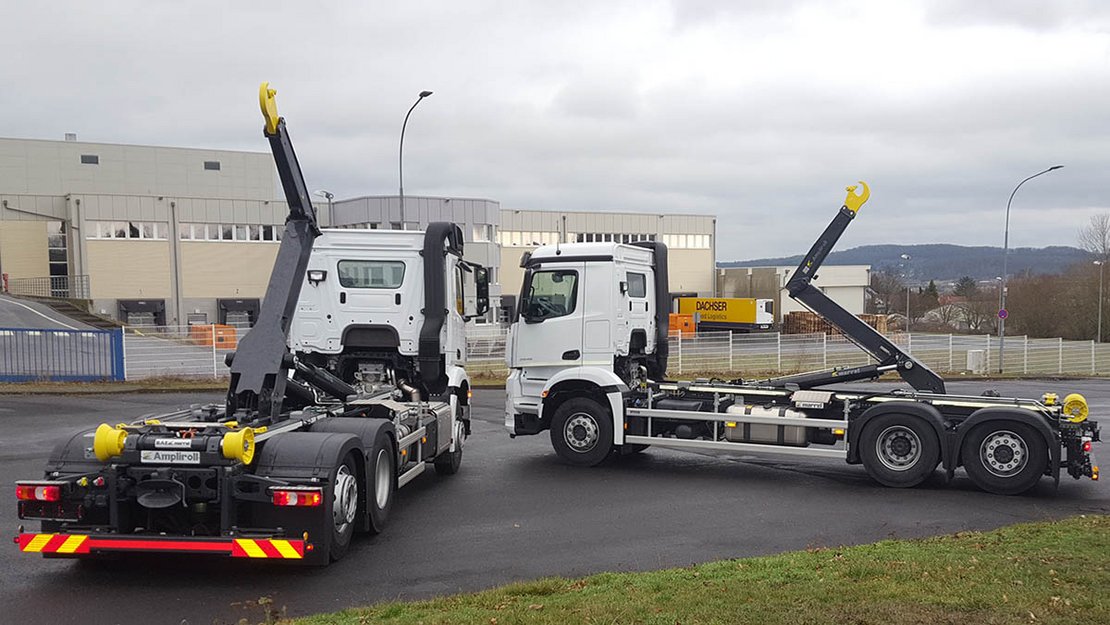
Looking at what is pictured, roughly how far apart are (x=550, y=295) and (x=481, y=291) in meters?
1.08

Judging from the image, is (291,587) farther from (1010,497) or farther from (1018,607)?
(1010,497)

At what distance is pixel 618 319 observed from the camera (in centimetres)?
1165

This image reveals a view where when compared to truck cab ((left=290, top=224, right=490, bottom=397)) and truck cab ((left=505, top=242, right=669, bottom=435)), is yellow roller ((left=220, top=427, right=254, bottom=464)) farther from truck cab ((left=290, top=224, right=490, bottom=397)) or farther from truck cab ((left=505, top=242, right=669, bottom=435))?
truck cab ((left=505, top=242, right=669, bottom=435))

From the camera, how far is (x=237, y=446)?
6.49 metres

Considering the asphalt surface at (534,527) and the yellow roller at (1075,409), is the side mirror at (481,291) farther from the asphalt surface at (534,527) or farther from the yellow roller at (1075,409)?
the yellow roller at (1075,409)

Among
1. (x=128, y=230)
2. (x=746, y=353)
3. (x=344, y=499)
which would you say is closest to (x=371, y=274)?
(x=344, y=499)

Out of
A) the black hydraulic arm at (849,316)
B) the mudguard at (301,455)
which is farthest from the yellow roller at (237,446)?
the black hydraulic arm at (849,316)

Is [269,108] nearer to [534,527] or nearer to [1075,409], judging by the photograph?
[534,527]

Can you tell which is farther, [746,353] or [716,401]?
[746,353]

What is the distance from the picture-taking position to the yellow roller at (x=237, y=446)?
6484mm

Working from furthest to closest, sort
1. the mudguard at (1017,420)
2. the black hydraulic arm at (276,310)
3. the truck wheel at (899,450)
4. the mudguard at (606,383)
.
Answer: the mudguard at (606,383), the truck wheel at (899,450), the mudguard at (1017,420), the black hydraulic arm at (276,310)

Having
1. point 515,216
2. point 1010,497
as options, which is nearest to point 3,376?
point 1010,497

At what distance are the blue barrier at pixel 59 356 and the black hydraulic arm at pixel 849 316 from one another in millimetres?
18129

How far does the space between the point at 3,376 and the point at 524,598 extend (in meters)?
21.1
